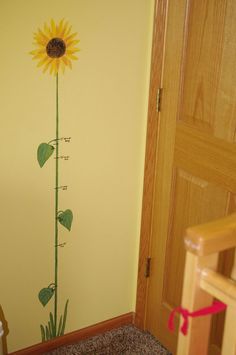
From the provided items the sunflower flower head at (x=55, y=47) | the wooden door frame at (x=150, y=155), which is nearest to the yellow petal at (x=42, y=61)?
the sunflower flower head at (x=55, y=47)

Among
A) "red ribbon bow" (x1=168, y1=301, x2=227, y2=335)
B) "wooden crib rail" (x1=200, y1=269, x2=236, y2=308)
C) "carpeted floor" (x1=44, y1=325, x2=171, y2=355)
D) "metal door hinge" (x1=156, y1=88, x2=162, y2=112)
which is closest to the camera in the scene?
→ "wooden crib rail" (x1=200, y1=269, x2=236, y2=308)

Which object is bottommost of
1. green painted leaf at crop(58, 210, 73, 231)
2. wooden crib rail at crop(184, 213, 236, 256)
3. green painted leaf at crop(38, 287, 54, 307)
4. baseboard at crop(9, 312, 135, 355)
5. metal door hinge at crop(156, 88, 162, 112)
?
baseboard at crop(9, 312, 135, 355)

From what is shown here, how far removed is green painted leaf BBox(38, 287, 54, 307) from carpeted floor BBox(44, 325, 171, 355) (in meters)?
0.26

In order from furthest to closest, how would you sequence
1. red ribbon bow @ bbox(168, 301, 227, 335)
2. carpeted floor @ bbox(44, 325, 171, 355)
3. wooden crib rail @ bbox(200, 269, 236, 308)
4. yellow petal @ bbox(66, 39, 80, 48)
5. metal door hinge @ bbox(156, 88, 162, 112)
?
carpeted floor @ bbox(44, 325, 171, 355), metal door hinge @ bbox(156, 88, 162, 112), yellow petal @ bbox(66, 39, 80, 48), red ribbon bow @ bbox(168, 301, 227, 335), wooden crib rail @ bbox(200, 269, 236, 308)

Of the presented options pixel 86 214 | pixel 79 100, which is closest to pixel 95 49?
pixel 79 100

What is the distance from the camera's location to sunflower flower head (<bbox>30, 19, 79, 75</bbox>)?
177 cm

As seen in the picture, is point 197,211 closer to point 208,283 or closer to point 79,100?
point 79,100

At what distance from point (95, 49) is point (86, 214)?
68cm

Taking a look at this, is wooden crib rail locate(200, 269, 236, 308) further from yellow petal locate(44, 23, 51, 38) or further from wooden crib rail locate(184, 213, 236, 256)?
yellow petal locate(44, 23, 51, 38)

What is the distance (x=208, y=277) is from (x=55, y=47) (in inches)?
43.0

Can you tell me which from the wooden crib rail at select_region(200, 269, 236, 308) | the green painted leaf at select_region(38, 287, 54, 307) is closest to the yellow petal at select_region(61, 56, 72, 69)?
the green painted leaf at select_region(38, 287, 54, 307)

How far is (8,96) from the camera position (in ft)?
5.79

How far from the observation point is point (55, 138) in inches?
75.2

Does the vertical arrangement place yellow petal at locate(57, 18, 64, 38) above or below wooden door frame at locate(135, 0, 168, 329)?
above
